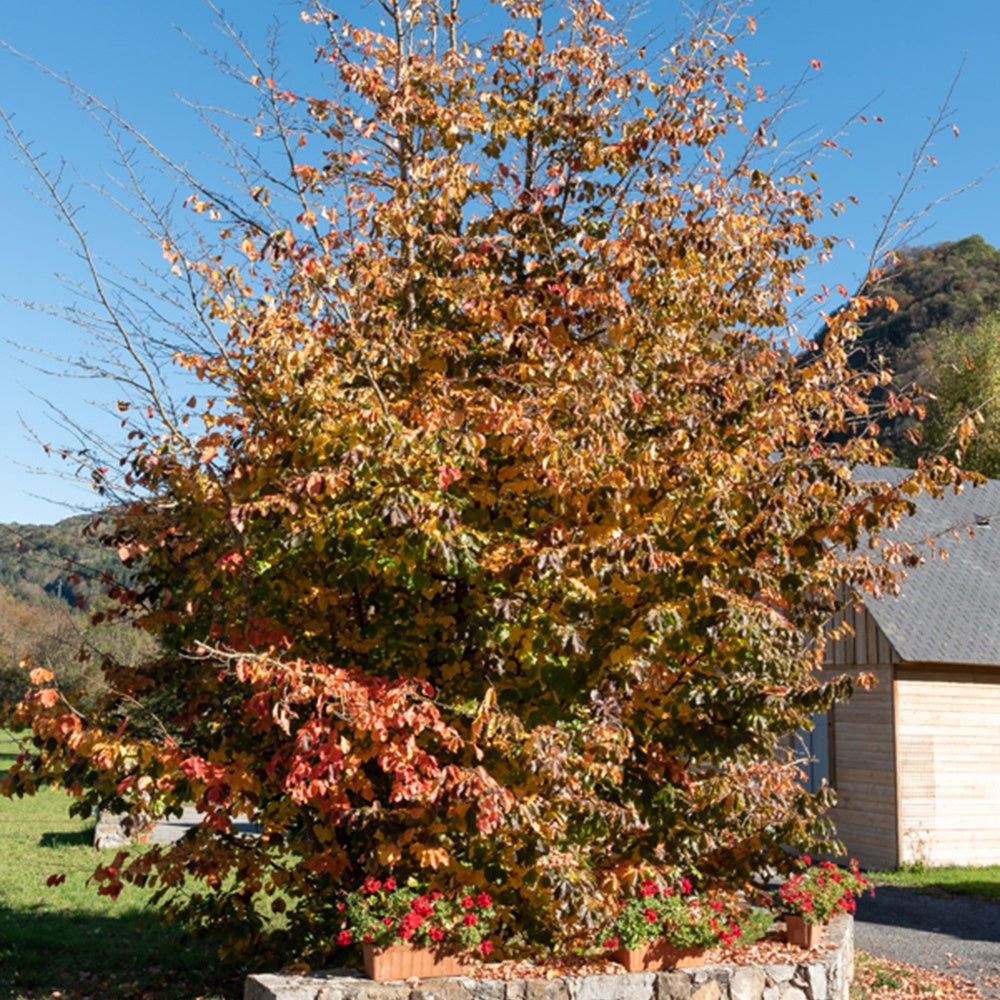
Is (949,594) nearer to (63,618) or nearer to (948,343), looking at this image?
(948,343)

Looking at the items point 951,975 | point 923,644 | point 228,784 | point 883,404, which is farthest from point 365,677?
point 923,644

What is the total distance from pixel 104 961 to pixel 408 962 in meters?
3.69

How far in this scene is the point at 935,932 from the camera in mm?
11367

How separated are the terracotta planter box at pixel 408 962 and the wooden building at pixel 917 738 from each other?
1071 centimetres

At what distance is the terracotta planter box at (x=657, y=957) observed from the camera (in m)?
6.94

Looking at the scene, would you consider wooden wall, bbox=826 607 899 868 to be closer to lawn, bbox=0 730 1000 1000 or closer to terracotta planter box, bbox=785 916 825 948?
lawn, bbox=0 730 1000 1000

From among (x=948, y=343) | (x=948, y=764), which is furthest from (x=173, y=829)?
(x=948, y=343)

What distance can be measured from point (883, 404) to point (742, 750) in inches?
103

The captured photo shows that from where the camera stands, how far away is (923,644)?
16391 millimetres

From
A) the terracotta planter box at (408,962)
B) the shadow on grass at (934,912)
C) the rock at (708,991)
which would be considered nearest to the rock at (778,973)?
the rock at (708,991)

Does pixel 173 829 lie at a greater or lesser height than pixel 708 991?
lesser

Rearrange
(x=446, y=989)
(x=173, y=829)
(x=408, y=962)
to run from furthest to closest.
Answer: (x=173, y=829)
(x=408, y=962)
(x=446, y=989)

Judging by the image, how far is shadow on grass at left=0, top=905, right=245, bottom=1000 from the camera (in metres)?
7.92

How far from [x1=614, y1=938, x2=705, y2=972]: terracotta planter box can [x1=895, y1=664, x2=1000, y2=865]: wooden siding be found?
9915 mm
